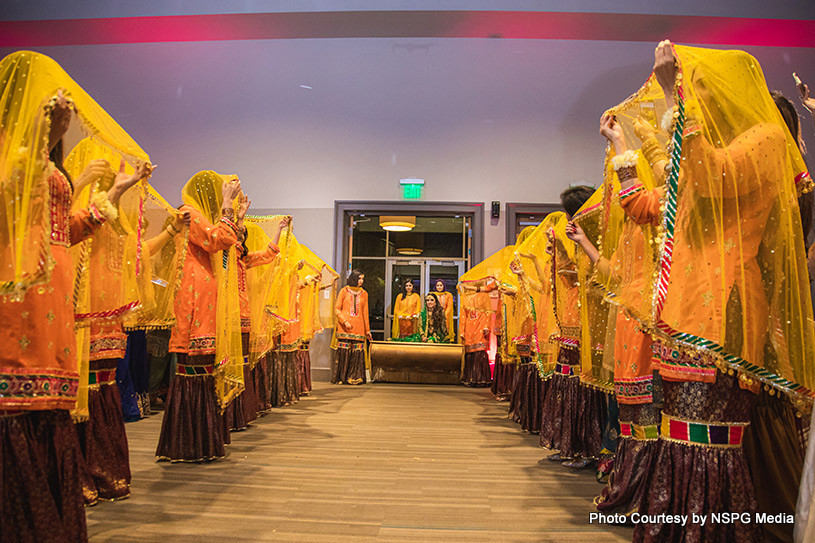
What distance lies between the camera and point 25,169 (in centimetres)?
164

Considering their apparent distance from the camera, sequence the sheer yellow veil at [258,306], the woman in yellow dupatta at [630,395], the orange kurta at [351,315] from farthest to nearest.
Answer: the orange kurta at [351,315] < the sheer yellow veil at [258,306] < the woman in yellow dupatta at [630,395]

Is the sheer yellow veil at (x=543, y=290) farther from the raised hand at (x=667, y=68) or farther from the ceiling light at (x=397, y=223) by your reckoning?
the ceiling light at (x=397, y=223)

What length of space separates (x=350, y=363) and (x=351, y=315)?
0.73 m

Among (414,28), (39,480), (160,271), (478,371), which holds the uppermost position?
(414,28)

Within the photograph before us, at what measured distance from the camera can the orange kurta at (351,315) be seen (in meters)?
8.51

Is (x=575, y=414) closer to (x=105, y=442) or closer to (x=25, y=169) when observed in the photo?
(x=105, y=442)

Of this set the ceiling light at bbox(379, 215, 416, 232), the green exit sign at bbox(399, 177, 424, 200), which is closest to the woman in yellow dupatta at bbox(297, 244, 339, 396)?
the green exit sign at bbox(399, 177, 424, 200)

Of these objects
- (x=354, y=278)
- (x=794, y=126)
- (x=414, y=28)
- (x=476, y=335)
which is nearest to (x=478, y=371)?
(x=476, y=335)

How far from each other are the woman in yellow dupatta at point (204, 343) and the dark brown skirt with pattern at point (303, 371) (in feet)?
10.8

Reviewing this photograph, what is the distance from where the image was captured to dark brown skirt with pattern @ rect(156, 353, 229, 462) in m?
3.47

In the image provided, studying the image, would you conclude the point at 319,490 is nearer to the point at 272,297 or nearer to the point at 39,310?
the point at 39,310

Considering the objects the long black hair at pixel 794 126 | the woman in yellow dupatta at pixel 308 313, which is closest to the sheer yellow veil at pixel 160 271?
the long black hair at pixel 794 126

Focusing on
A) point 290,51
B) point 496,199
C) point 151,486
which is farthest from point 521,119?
point 151,486

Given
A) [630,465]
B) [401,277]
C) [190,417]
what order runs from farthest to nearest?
[401,277] → [190,417] → [630,465]
